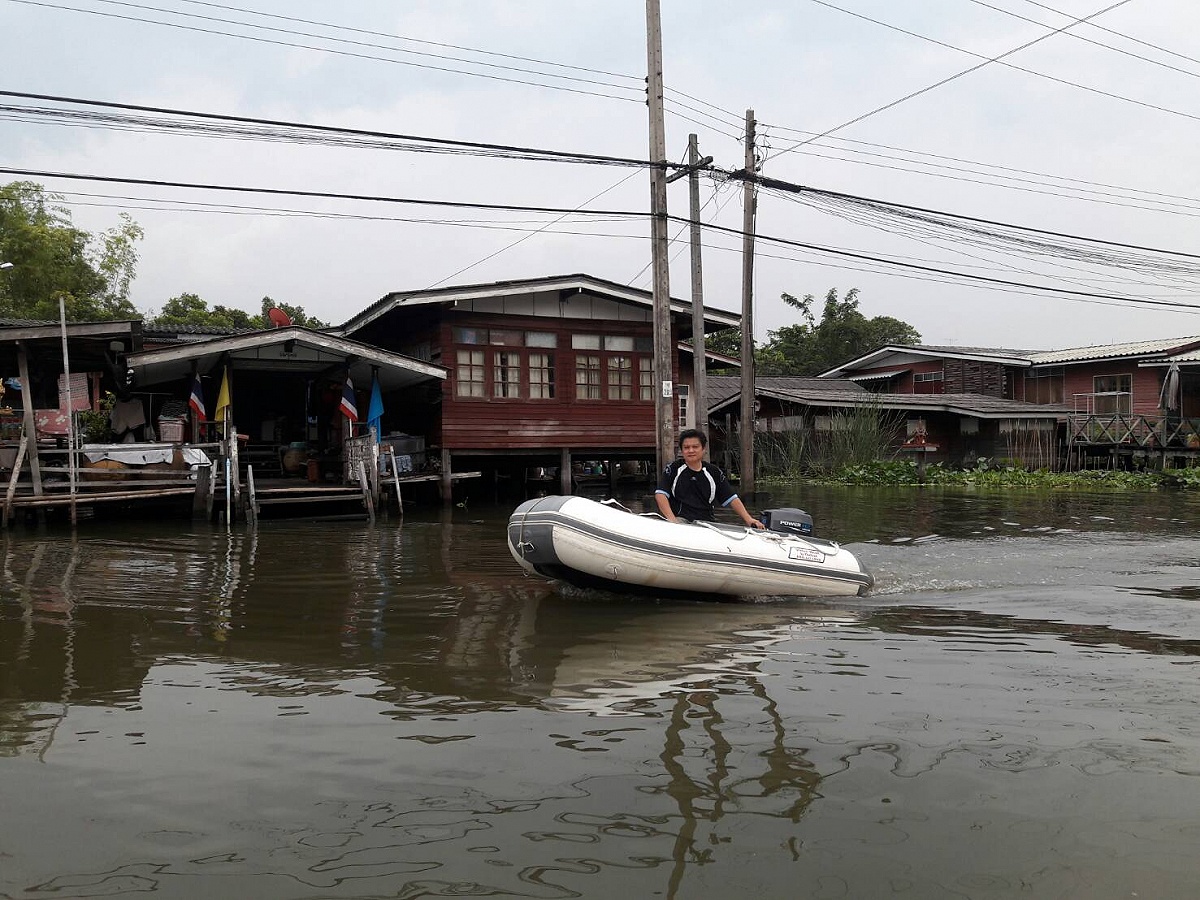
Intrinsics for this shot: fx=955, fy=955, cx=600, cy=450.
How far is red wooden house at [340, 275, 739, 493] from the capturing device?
1944 centimetres

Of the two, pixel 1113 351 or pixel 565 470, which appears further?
pixel 1113 351

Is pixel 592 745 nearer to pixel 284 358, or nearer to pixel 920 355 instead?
pixel 284 358

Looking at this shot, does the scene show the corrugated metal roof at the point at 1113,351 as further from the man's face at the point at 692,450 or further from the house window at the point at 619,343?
the man's face at the point at 692,450

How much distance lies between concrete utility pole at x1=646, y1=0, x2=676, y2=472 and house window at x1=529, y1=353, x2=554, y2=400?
518 centimetres

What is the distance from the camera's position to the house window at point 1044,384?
33.2 m

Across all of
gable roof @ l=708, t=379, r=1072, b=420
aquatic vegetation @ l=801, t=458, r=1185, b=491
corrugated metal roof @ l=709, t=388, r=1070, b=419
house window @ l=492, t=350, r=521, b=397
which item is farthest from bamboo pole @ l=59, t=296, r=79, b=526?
aquatic vegetation @ l=801, t=458, r=1185, b=491

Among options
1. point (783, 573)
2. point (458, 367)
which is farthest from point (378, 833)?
point (458, 367)

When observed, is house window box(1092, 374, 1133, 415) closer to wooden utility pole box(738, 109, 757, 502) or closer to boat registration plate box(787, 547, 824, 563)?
wooden utility pole box(738, 109, 757, 502)

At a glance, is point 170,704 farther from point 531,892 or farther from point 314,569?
point 314,569

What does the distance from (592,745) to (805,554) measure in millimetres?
4448

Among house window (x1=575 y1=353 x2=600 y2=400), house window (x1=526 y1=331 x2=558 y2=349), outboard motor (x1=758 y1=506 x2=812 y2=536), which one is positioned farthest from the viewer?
house window (x1=575 y1=353 x2=600 y2=400)

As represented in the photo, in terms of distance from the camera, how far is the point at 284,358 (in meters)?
18.2

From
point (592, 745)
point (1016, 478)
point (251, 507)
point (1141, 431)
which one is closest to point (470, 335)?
point (251, 507)

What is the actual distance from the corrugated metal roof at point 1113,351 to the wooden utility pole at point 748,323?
1678 cm
